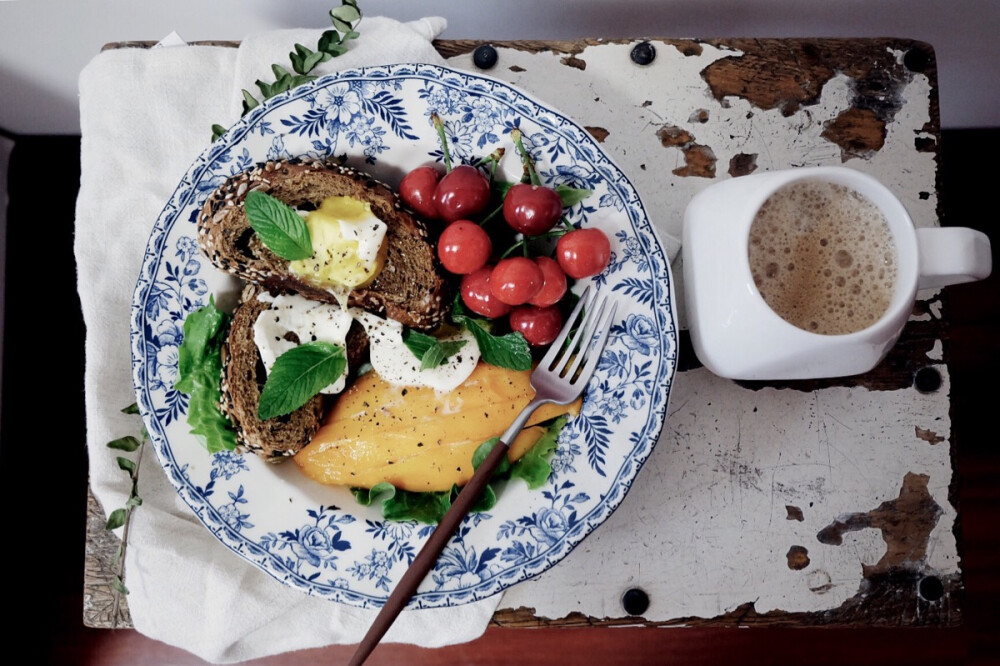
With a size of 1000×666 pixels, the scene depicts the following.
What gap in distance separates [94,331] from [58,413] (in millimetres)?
642

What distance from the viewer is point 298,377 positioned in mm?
971

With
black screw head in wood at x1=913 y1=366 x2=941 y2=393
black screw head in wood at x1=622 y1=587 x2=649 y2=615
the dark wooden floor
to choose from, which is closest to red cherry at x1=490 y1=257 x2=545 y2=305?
black screw head in wood at x1=622 y1=587 x2=649 y2=615

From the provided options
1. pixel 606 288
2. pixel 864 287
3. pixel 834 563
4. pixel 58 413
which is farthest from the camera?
pixel 58 413

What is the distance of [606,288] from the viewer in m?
0.99

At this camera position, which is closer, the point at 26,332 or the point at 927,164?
the point at 927,164

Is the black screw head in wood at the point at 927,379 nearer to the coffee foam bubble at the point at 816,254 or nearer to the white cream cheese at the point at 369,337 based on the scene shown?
the coffee foam bubble at the point at 816,254

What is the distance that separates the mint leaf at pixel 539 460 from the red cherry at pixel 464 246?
0.23 metres

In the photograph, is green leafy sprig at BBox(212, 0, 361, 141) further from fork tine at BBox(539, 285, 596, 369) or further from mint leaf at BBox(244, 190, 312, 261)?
fork tine at BBox(539, 285, 596, 369)

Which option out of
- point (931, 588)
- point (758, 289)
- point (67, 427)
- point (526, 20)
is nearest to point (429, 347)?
point (758, 289)

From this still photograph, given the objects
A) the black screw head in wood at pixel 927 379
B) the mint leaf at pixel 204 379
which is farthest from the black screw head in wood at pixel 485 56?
the black screw head in wood at pixel 927 379

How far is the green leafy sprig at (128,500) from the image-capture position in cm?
110

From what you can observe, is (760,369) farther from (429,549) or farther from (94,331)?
(94,331)

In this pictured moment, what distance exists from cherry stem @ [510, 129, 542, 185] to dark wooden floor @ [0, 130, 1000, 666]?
1.12 m

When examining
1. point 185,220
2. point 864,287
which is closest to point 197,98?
point 185,220
